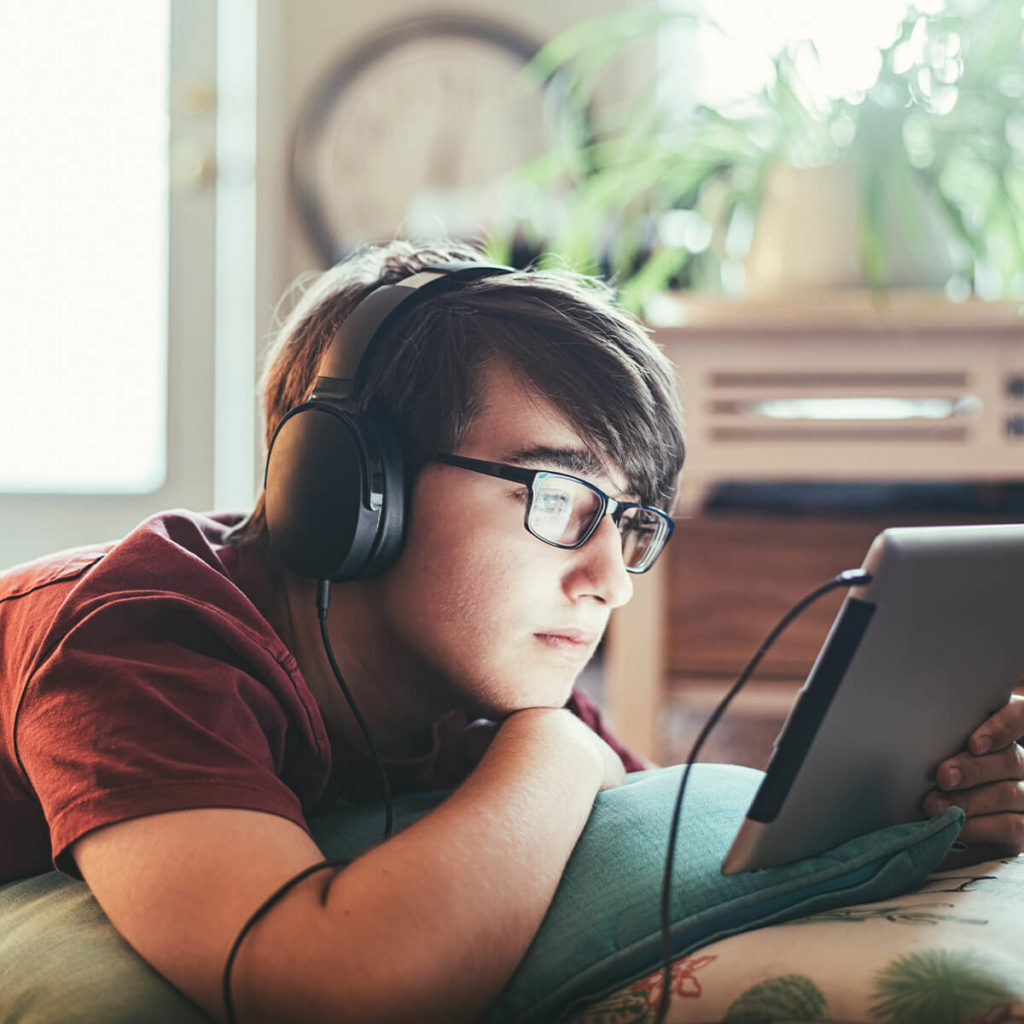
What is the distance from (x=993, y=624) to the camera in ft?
2.00

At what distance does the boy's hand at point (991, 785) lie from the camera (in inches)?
→ 27.1

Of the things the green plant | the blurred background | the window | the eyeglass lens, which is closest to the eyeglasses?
the eyeglass lens

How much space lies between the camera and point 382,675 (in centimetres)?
84

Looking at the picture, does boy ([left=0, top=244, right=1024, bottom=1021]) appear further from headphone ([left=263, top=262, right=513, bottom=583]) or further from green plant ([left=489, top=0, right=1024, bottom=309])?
green plant ([left=489, top=0, right=1024, bottom=309])

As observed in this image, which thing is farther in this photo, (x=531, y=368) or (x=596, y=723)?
(x=596, y=723)

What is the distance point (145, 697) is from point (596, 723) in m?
0.44


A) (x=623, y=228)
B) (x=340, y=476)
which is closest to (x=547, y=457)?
(x=340, y=476)

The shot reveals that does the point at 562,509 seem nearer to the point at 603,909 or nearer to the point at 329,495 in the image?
the point at 329,495

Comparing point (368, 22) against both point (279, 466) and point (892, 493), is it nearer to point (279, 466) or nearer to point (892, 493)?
point (892, 493)

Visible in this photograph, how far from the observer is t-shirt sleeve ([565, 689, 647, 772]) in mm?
925

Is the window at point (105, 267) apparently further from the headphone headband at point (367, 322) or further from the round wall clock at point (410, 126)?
the headphone headband at point (367, 322)

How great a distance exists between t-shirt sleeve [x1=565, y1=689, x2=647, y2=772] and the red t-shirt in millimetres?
233

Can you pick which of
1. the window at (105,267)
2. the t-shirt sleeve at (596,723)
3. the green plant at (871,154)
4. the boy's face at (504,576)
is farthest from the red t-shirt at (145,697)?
the window at (105,267)

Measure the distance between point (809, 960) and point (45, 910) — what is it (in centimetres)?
41
